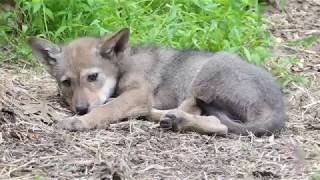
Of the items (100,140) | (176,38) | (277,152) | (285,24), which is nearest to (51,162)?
(100,140)

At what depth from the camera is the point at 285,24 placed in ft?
Answer: 31.7

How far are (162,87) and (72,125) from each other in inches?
39.4

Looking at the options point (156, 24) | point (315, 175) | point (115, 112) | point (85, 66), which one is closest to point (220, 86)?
point (115, 112)

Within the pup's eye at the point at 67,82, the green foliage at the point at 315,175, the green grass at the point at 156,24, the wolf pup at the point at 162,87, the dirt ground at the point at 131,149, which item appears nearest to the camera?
the green foliage at the point at 315,175

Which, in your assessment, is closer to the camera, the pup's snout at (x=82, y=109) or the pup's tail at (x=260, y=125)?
the pup's tail at (x=260, y=125)

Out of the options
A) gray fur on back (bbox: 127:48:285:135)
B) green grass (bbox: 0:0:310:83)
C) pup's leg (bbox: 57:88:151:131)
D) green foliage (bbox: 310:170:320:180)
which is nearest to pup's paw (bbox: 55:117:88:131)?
pup's leg (bbox: 57:88:151:131)

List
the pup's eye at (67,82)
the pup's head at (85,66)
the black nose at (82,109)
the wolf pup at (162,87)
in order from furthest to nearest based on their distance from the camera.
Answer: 1. the pup's eye at (67,82)
2. the pup's head at (85,66)
3. the black nose at (82,109)
4. the wolf pup at (162,87)

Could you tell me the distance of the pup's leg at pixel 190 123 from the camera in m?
5.77

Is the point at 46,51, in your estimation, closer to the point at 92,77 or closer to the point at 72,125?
the point at 92,77

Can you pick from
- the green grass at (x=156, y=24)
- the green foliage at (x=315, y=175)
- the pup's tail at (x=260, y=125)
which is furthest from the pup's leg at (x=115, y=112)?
the green foliage at (x=315, y=175)

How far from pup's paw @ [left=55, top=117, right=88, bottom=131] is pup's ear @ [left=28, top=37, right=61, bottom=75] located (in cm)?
87

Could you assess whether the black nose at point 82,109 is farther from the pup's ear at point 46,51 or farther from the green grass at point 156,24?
the green grass at point 156,24

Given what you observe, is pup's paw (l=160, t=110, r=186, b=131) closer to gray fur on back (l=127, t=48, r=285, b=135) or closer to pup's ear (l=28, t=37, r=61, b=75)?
gray fur on back (l=127, t=48, r=285, b=135)

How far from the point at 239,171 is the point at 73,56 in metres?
2.00
